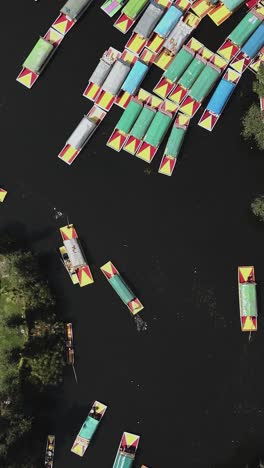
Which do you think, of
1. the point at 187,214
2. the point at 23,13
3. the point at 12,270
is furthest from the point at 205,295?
the point at 23,13

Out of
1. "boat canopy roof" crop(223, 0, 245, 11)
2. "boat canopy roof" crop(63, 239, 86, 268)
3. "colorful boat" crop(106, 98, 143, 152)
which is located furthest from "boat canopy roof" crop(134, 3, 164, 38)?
"boat canopy roof" crop(63, 239, 86, 268)

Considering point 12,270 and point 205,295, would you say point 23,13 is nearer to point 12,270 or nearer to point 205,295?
point 12,270

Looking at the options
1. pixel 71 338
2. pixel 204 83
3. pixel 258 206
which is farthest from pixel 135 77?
pixel 71 338

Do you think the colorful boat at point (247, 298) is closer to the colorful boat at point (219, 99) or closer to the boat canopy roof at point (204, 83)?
the colorful boat at point (219, 99)

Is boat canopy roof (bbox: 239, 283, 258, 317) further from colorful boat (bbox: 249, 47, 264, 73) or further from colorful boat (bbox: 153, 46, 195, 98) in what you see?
colorful boat (bbox: 249, 47, 264, 73)

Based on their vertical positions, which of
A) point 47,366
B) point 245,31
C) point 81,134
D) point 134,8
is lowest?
point 47,366

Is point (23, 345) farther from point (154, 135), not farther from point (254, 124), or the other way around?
point (254, 124)
